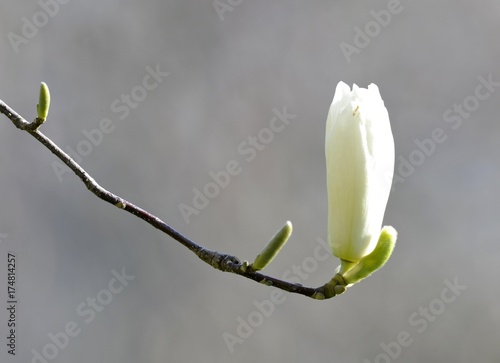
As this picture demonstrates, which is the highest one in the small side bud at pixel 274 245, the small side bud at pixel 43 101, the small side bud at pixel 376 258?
the small side bud at pixel 376 258

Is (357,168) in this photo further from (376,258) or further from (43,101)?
(43,101)

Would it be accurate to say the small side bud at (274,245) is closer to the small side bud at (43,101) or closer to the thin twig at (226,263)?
the thin twig at (226,263)

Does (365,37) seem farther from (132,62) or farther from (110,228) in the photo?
(110,228)

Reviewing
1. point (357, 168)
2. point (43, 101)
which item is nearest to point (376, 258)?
point (357, 168)

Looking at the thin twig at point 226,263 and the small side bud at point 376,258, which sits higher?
the small side bud at point 376,258

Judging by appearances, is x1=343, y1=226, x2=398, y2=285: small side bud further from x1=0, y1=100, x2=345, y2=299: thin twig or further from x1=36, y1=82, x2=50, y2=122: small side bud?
x1=36, y1=82, x2=50, y2=122: small side bud

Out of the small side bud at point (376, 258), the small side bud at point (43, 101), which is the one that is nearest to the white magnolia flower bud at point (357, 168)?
the small side bud at point (376, 258)
